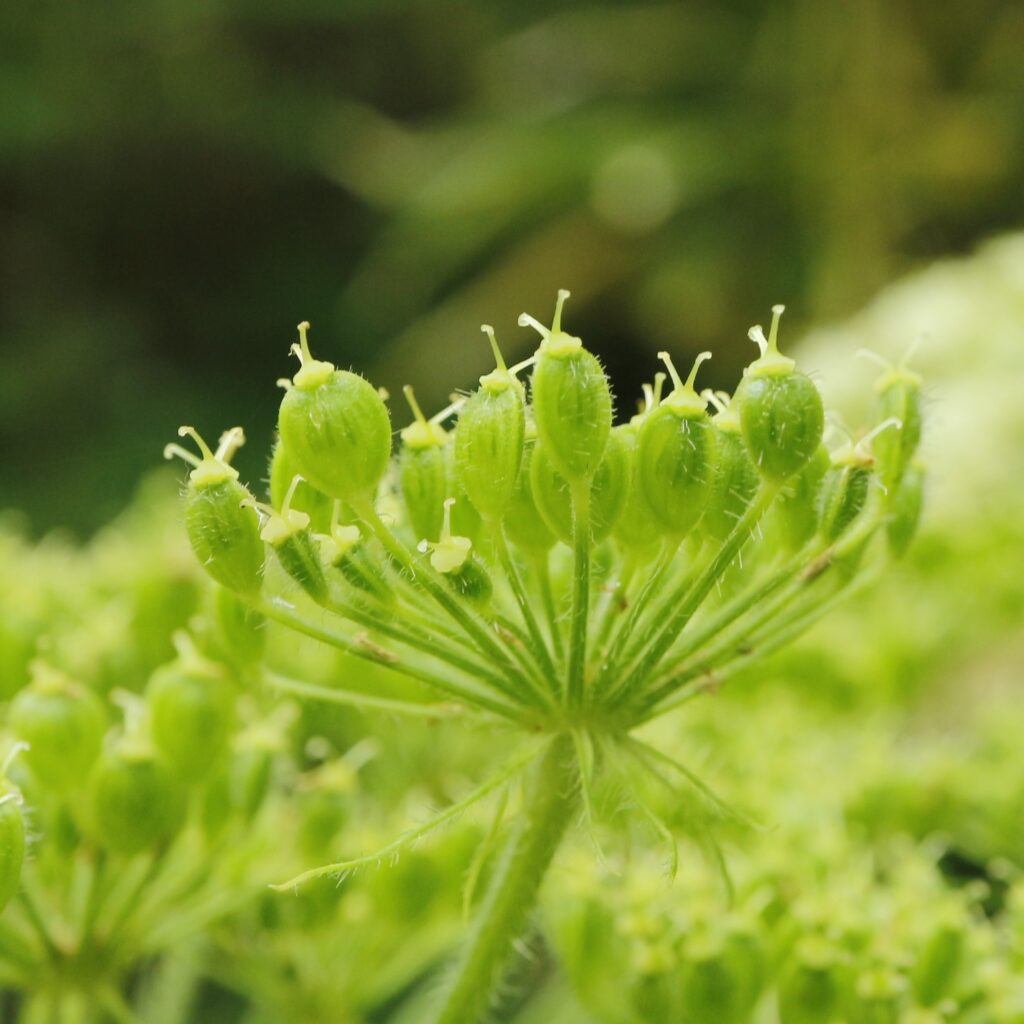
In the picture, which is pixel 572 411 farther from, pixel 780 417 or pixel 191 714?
pixel 191 714

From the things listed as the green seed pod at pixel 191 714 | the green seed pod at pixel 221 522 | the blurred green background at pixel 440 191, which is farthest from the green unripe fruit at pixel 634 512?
the blurred green background at pixel 440 191

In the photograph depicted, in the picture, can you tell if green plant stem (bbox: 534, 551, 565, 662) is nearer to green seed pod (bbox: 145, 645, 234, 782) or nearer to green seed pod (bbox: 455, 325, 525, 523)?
green seed pod (bbox: 455, 325, 525, 523)

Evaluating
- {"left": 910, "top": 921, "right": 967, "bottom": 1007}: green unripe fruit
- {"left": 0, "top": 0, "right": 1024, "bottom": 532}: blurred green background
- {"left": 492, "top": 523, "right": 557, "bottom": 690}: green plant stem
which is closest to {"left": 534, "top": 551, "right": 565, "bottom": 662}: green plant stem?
{"left": 492, "top": 523, "right": 557, "bottom": 690}: green plant stem

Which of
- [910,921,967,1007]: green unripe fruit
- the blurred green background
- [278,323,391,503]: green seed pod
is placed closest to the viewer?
[278,323,391,503]: green seed pod

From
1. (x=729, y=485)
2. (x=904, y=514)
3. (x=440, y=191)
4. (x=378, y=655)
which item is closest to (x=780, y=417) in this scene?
(x=729, y=485)

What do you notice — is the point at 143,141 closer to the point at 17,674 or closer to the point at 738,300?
the point at 738,300

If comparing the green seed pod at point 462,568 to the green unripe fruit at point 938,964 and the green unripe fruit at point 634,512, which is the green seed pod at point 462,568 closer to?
the green unripe fruit at point 634,512
